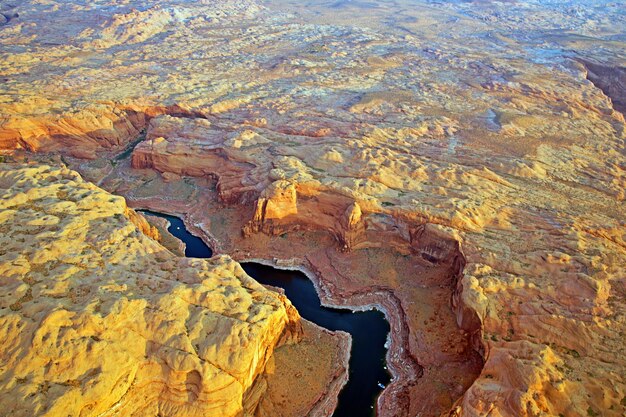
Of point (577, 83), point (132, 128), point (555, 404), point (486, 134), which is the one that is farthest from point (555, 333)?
point (577, 83)

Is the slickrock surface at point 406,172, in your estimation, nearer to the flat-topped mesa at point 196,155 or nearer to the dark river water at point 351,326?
the flat-topped mesa at point 196,155

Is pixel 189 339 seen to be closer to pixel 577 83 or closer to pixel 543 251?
pixel 543 251

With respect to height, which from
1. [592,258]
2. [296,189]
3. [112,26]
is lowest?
[112,26]

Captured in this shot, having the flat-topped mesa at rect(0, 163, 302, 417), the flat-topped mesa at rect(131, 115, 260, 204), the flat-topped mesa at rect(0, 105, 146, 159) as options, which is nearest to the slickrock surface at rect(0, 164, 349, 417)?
the flat-topped mesa at rect(0, 163, 302, 417)

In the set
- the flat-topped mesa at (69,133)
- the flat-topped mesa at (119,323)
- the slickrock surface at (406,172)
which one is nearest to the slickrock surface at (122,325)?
the flat-topped mesa at (119,323)

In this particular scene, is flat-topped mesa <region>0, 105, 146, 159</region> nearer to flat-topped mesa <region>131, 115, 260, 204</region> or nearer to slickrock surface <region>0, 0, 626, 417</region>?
slickrock surface <region>0, 0, 626, 417</region>

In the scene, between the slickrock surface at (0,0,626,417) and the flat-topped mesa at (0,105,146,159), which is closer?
the slickrock surface at (0,0,626,417)

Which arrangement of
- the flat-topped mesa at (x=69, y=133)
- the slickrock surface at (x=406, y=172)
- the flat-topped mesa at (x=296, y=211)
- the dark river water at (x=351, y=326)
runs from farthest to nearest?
the flat-topped mesa at (x=69, y=133), the flat-topped mesa at (x=296, y=211), the dark river water at (x=351, y=326), the slickrock surface at (x=406, y=172)
